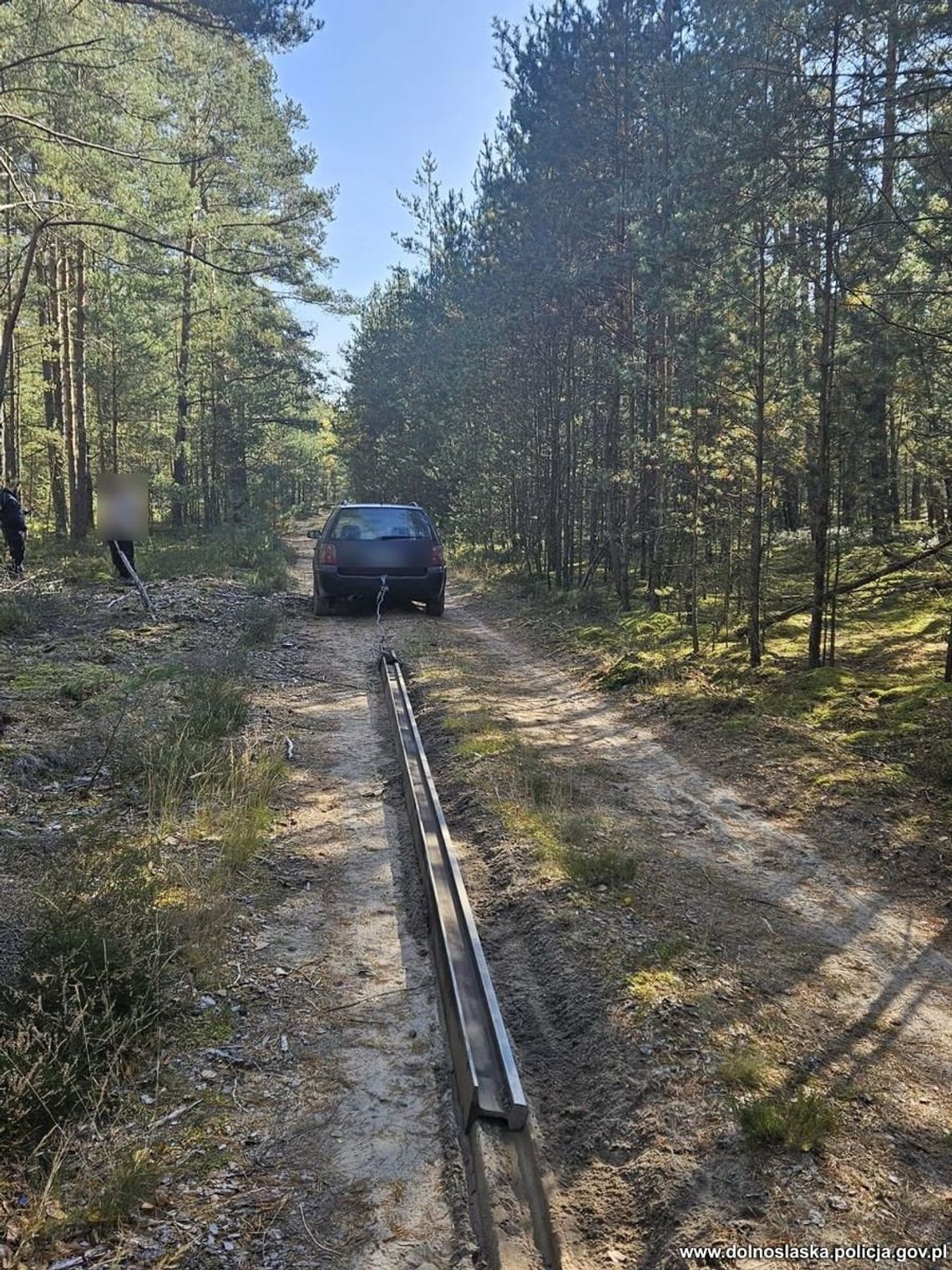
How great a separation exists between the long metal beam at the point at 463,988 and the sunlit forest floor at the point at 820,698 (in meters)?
2.66

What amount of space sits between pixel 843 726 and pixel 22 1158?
731 centimetres

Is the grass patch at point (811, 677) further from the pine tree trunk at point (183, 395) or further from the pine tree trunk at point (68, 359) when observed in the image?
the pine tree trunk at point (183, 395)

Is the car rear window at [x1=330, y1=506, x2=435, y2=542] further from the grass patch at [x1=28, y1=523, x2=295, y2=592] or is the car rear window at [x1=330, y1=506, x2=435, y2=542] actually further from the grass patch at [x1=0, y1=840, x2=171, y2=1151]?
the grass patch at [x1=0, y1=840, x2=171, y2=1151]

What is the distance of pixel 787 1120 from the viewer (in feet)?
9.16

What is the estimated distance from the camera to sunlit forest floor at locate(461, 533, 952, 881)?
598cm

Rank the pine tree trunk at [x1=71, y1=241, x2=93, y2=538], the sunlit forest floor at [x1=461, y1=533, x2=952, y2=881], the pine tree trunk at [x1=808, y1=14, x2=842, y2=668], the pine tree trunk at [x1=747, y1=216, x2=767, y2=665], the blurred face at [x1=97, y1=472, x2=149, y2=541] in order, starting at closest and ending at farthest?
the sunlit forest floor at [x1=461, y1=533, x2=952, y2=881]
the pine tree trunk at [x1=808, y1=14, x2=842, y2=668]
the pine tree trunk at [x1=747, y1=216, x2=767, y2=665]
the blurred face at [x1=97, y1=472, x2=149, y2=541]
the pine tree trunk at [x1=71, y1=241, x2=93, y2=538]

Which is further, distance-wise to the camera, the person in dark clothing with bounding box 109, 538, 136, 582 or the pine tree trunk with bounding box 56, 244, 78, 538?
the pine tree trunk with bounding box 56, 244, 78, 538

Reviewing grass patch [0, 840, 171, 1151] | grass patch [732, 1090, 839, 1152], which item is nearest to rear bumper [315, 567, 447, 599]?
grass patch [0, 840, 171, 1151]

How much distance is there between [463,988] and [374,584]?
11.0 m

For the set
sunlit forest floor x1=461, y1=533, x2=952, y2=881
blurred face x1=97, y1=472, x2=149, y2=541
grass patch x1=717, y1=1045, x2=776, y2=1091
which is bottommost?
grass patch x1=717, y1=1045, x2=776, y2=1091

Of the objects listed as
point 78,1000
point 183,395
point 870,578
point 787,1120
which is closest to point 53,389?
point 183,395

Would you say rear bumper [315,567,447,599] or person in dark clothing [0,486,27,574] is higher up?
person in dark clothing [0,486,27,574]

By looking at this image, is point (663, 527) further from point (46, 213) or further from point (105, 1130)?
point (46, 213)

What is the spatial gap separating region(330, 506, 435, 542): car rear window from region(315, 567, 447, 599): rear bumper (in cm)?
65
